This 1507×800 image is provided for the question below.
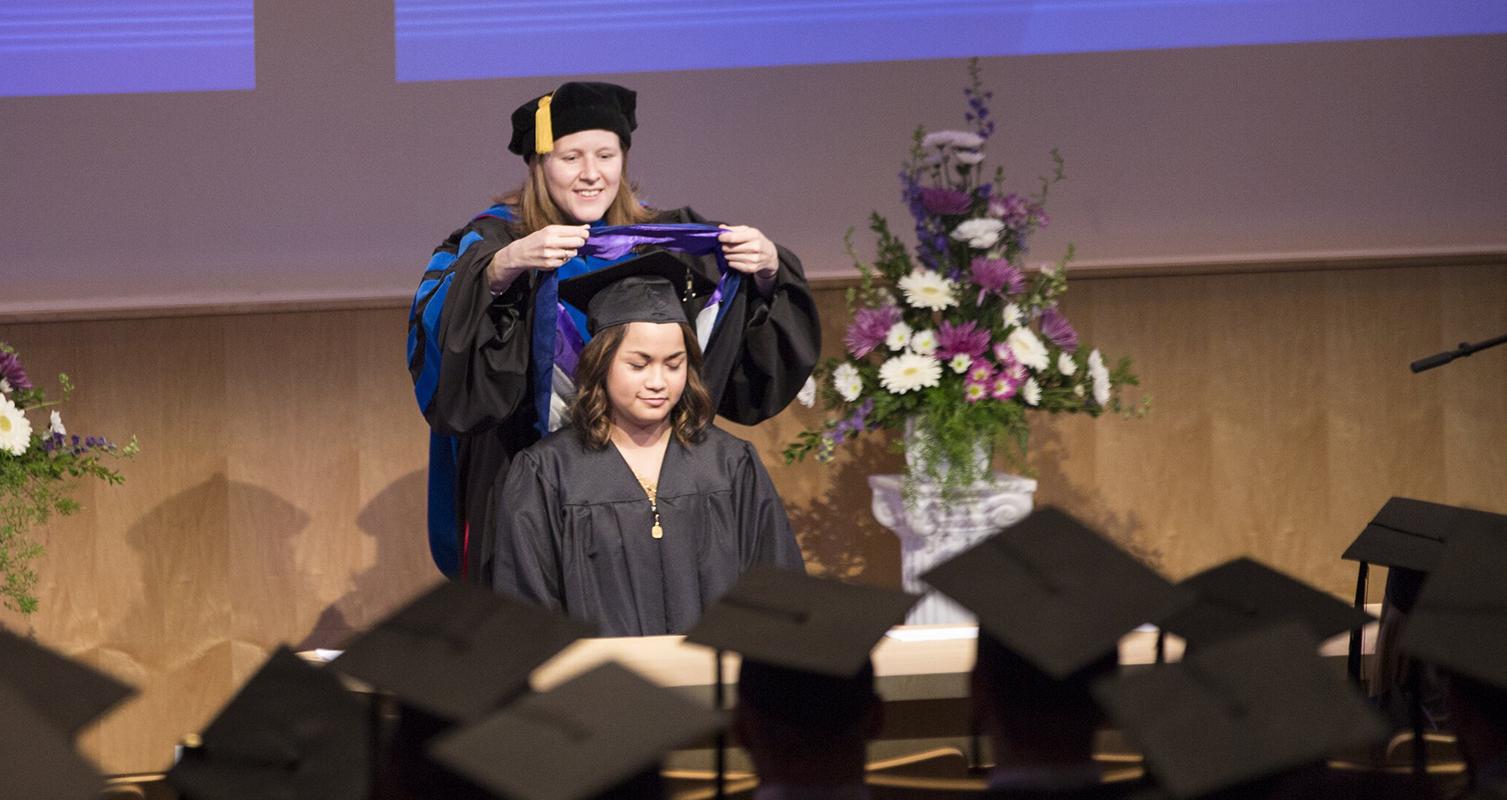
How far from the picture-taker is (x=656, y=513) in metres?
2.99

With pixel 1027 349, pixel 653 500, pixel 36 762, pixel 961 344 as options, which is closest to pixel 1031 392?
pixel 1027 349

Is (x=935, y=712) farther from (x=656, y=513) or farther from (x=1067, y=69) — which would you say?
(x=1067, y=69)

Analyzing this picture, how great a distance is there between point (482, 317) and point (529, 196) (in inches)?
14.1

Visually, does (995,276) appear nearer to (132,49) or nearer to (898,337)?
(898,337)

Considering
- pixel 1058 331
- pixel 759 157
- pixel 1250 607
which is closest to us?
pixel 1250 607

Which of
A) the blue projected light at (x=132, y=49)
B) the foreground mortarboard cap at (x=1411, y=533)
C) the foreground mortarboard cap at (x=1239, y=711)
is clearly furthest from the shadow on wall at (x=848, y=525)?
the foreground mortarboard cap at (x=1239, y=711)

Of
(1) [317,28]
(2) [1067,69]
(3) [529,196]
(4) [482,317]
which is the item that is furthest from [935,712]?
(1) [317,28]

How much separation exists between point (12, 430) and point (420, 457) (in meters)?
1.48

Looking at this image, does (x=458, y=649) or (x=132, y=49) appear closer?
(x=458, y=649)

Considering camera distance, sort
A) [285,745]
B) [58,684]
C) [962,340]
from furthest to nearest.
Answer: [962,340] → [58,684] → [285,745]

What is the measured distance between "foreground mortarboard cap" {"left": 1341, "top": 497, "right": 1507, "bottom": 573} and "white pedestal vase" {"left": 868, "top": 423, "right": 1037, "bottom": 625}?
1.61 m

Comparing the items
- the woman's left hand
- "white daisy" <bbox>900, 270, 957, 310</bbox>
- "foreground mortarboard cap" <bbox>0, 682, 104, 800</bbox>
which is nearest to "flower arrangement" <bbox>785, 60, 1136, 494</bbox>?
"white daisy" <bbox>900, 270, 957, 310</bbox>

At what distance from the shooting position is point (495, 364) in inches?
120

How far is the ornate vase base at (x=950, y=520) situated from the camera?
371cm
